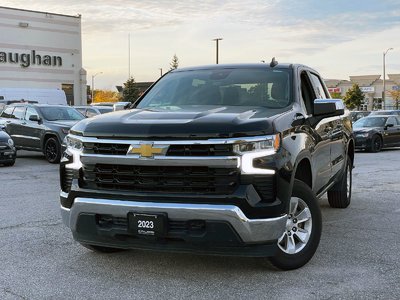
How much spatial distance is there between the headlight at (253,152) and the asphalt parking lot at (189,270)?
95cm

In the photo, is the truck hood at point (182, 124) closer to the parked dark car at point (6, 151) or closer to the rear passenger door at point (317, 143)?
the rear passenger door at point (317, 143)

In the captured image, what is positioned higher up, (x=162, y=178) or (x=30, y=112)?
(x=30, y=112)

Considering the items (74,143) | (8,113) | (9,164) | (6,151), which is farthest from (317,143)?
(8,113)

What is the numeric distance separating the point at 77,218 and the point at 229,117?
153 cm

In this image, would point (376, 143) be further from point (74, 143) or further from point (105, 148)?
point (105, 148)

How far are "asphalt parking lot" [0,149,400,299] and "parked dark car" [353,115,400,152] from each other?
14.0 metres

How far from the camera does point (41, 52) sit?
47.2 meters

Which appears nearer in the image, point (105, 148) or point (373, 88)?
point (105, 148)

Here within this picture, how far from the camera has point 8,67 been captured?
45281mm

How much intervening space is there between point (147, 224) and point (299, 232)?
1.43 m

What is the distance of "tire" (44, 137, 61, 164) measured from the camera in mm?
14366

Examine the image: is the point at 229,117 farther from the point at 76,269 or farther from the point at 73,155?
the point at 76,269

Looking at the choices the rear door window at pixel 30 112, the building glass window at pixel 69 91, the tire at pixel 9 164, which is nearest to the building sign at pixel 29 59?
the building glass window at pixel 69 91

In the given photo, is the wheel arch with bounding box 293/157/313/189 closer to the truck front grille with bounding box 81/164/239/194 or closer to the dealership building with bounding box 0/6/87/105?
the truck front grille with bounding box 81/164/239/194
